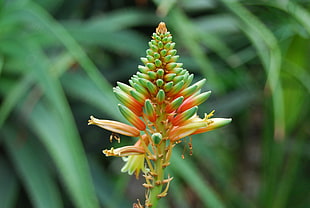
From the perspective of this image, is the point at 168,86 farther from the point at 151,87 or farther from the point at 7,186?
the point at 7,186

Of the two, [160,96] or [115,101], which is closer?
[160,96]

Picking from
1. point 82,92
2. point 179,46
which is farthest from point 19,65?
point 179,46

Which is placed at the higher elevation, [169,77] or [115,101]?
[115,101]

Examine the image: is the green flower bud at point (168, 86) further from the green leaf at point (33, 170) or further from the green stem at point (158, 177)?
the green leaf at point (33, 170)

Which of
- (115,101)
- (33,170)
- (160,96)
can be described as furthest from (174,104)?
(33,170)

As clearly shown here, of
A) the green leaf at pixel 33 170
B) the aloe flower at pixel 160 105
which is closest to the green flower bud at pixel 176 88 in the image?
the aloe flower at pixel 160 105

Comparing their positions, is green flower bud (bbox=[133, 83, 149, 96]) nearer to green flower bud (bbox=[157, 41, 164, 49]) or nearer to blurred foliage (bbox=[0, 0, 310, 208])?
green flower bud (bbox=[157, 41, 164, 49])

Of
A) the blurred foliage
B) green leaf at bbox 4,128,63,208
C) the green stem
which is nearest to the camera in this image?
the green stem

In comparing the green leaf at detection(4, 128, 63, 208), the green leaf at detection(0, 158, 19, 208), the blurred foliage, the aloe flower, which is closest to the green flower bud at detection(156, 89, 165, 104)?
the aloe flower
